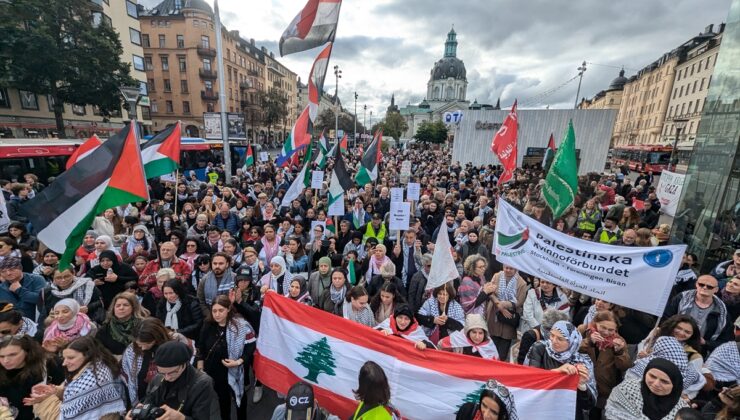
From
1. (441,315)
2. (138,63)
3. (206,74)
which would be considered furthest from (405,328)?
(206,74)

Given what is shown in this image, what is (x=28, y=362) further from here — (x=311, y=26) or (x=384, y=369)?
(x=311, y=26)

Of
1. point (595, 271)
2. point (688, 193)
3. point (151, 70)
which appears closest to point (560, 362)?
point (595, 271)

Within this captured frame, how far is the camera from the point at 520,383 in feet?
9.87

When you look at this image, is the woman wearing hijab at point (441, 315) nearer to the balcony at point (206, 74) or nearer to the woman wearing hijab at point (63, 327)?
the woman wearing hijab at point (63, 327)

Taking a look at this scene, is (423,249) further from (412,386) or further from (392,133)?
(392,133)

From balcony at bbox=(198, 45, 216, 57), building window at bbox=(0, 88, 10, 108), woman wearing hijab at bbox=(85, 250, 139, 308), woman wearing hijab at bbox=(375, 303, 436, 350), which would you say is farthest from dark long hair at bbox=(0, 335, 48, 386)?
balcony at bbox=(198, 45, 216, 57)

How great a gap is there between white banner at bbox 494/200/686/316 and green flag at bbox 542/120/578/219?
226 centimetres

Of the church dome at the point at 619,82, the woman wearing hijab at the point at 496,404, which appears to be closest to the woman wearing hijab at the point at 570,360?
the woman wearing hijab at the point at 496,404

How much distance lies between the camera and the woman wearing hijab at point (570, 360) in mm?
2908

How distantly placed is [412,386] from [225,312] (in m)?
2.09

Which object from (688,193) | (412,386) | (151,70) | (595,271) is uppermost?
(151,70)

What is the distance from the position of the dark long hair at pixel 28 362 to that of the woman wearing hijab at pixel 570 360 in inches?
176

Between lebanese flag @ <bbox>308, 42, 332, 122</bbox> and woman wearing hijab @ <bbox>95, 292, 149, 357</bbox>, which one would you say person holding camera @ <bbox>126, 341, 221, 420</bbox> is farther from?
lebanese flag @ <bbox>308, 42, 332, 122</bbox>

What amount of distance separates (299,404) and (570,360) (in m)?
2.47
